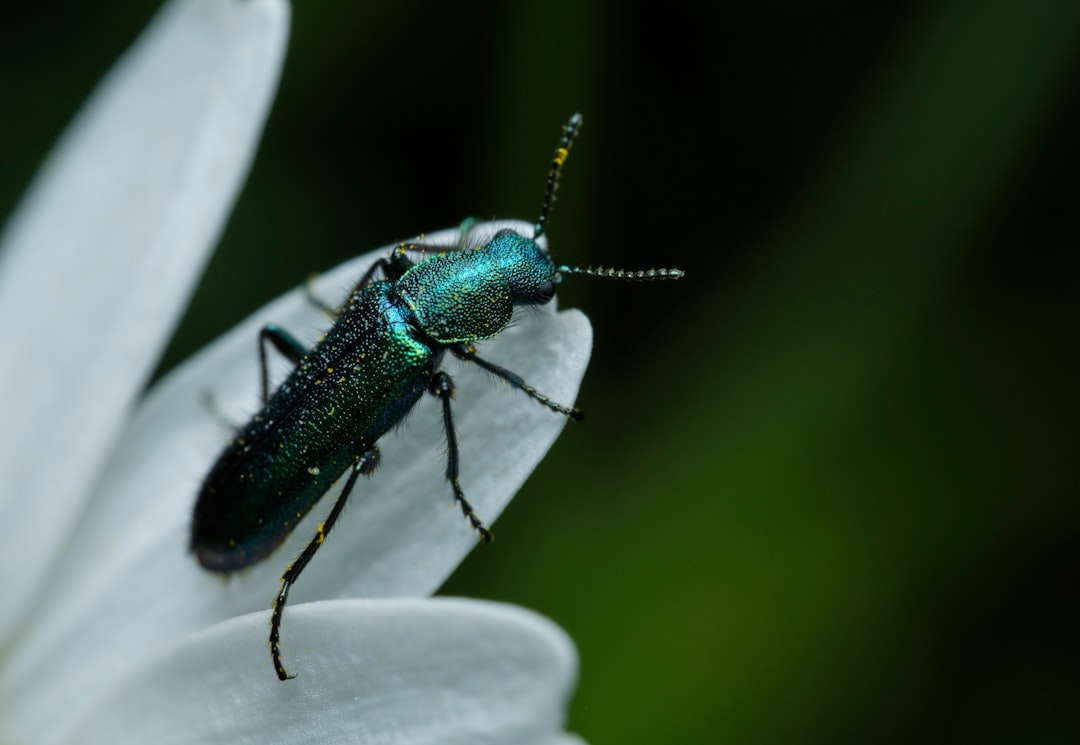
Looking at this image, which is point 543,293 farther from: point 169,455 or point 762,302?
point 169,455

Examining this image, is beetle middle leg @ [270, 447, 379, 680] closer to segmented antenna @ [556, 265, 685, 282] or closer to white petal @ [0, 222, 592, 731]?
white petal @ [0, 222, 592, 731]

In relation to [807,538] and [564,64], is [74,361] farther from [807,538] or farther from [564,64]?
[807,538]

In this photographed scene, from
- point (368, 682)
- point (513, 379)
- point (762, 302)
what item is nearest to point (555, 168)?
point (762, 302)

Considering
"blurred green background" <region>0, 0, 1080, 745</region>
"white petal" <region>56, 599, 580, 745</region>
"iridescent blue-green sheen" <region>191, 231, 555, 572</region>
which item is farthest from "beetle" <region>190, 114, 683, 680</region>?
"blurred green background" <region>0, 0, 1080, 745</region>

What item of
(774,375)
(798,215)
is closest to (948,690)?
(774,375)

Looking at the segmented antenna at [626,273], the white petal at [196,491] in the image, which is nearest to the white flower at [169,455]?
the white petal at [196,491]

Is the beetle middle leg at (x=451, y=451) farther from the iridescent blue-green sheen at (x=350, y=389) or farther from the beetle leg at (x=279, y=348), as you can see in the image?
the beetle leg at (x=279, y=348)
